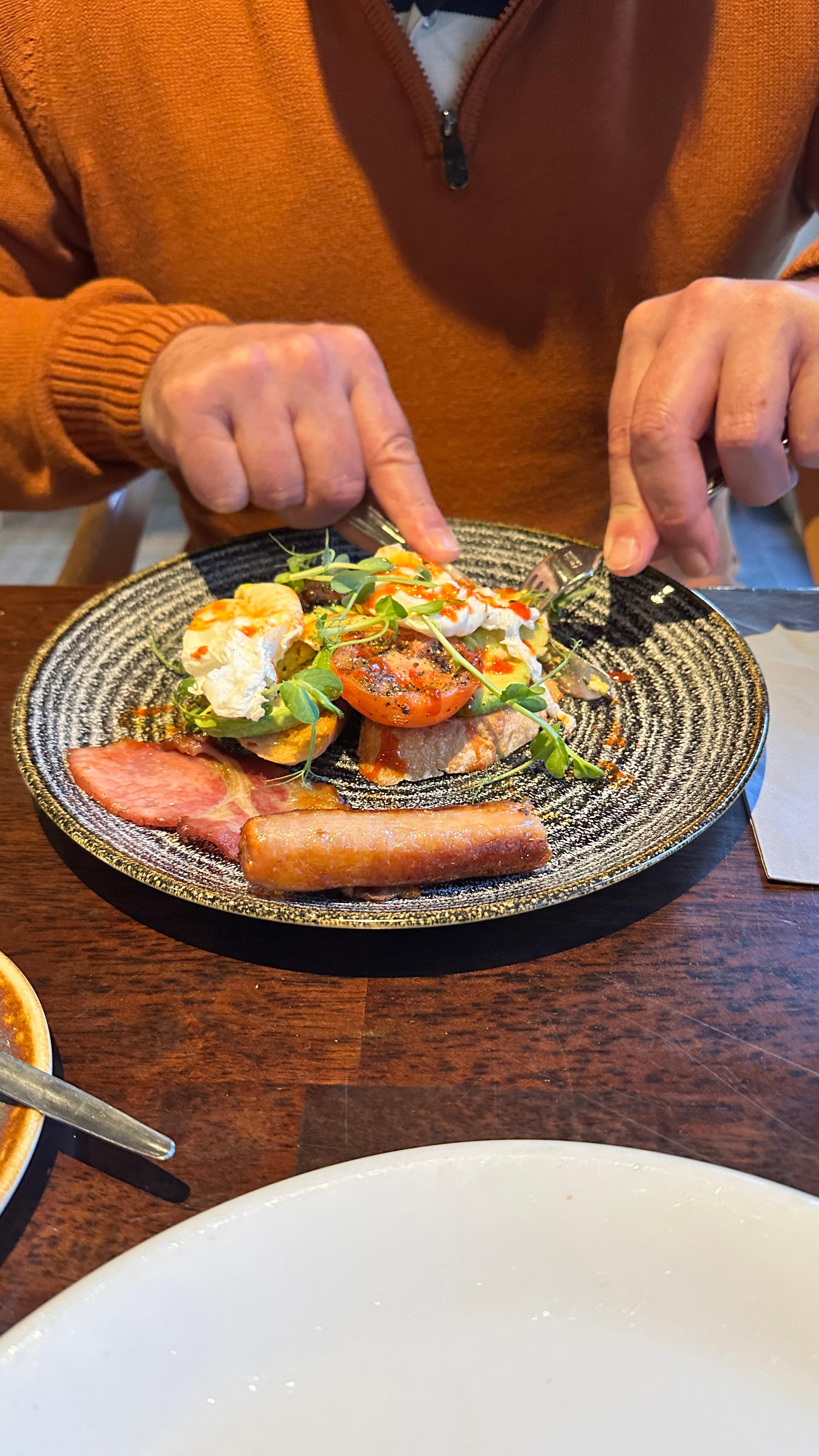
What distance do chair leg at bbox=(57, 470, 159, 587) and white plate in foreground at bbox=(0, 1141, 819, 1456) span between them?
1.64m

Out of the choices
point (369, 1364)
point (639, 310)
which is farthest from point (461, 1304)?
point (639, 310)

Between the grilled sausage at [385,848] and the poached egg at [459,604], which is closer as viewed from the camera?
the grilled sausage at [385,848]

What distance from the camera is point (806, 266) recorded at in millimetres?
1721

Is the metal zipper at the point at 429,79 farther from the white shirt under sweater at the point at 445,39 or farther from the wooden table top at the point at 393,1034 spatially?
the wooden table top at the point at 393,1034

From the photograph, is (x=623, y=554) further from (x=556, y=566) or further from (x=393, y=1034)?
(x=393, y=1034)

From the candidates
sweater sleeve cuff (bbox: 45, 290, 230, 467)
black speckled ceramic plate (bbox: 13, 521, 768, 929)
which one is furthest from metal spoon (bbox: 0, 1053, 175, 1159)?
sweater sleeve cuff (bbox: 45, 290, 230, 467)

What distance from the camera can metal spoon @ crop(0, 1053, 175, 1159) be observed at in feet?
2.49

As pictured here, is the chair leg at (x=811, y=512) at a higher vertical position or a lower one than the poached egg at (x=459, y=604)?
lower

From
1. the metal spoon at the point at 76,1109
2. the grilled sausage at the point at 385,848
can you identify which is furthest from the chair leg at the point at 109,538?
the metal spoon at the point at 76,1109

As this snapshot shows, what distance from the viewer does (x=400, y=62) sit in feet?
5.46

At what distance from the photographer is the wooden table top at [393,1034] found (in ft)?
2.57

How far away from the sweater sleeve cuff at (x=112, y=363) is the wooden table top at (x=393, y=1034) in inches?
35.5

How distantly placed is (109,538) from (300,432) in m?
0.90

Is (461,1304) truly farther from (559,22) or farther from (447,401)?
(559,22)
